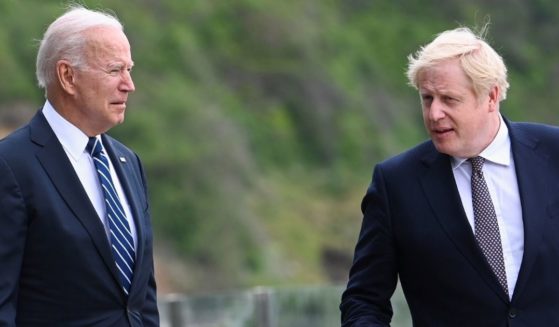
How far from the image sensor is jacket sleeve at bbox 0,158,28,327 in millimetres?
5234

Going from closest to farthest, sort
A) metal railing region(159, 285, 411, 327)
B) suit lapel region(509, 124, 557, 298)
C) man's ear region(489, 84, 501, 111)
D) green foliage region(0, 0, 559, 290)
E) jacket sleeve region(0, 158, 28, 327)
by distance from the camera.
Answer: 1. jacket sleeve region(0, 158, 28, 327)
2. suit lapel region(509, 124, 557, 298)
3. man's ear region(489, 84, 501, 111)
4. metal railing region(159, 285, 411, 327)
5. green foliage region(0, 0, 559, 290)

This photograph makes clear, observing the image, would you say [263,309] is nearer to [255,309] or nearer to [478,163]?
[255,309]

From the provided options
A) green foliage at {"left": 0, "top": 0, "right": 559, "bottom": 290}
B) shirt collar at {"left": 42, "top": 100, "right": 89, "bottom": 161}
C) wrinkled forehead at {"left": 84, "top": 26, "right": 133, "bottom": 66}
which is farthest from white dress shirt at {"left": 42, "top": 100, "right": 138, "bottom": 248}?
green foliage at {"left": 0, "top": 0, "right": 559, "bottom": 290}

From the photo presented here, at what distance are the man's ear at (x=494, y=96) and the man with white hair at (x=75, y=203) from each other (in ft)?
4.30

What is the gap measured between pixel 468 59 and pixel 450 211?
22.2 inches

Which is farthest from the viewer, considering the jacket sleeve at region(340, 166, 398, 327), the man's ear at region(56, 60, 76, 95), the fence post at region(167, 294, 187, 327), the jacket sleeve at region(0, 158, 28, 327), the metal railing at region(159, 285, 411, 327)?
the metal railing at region(159, 285, 411, 327)

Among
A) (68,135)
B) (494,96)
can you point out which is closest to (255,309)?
(494,96)

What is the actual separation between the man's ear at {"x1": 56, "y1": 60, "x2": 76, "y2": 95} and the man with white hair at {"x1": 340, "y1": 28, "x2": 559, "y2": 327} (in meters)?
1.21

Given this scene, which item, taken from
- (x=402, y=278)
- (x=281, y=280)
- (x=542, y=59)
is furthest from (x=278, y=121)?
(x=402, y=278)

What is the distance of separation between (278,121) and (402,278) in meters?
27.3

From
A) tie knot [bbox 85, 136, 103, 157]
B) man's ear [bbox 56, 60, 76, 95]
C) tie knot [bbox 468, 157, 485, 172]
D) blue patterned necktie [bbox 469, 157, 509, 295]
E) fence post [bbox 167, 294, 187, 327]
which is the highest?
man's ear [bbox 56, 60, 76, 95]

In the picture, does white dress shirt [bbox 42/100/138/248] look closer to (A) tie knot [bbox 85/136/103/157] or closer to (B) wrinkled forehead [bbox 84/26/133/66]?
(A) tie knot [bbox 85/136/103/157]

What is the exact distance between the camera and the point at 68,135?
5578 millimetres

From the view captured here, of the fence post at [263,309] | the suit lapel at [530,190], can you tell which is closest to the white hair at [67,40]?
the suit lapel at [530,190]
